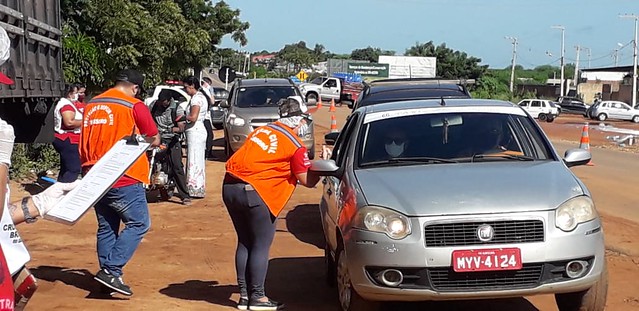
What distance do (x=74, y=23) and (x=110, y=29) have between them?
86cm

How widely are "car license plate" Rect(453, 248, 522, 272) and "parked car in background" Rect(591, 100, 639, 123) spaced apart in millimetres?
58668

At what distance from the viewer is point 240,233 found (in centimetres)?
715

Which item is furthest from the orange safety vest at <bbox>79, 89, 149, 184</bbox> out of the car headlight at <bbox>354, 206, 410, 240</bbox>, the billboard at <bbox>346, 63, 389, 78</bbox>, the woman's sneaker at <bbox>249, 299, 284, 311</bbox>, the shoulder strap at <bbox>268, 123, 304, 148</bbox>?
the billboard at <bbox>346, 63, 389, 78</bbox>

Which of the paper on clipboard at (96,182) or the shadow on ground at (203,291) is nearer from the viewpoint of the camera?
the paper on clipboard at (96,182)

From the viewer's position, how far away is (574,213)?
20.2 ft

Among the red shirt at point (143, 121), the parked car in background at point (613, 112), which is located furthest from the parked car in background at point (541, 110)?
the red shirt at point (143, 121)

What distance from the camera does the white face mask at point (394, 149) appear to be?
7.29 meters

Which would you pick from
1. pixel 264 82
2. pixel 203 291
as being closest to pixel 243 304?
pixel 203 291

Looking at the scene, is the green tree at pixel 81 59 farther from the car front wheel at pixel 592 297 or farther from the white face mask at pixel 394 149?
the car front wheel at pixel 592 297

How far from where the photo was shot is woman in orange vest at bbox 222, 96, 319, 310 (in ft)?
22.7

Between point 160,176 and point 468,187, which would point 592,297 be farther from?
point 160,176

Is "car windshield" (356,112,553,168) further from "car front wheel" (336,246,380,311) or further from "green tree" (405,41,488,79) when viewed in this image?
"green tree" (405,41,488,79)

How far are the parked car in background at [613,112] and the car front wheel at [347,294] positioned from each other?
5819 centimetres

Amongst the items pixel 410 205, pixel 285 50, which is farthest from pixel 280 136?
pixel 285 50
